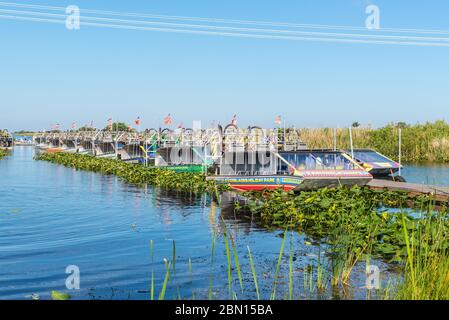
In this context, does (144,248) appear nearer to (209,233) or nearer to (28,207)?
(209,233)

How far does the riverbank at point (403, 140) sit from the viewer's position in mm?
51312

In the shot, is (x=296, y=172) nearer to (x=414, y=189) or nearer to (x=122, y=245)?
(x=414, y=189)

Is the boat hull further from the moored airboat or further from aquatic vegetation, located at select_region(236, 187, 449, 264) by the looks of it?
aquatic vegetation, located at select_region(236, 187, 449, 264)

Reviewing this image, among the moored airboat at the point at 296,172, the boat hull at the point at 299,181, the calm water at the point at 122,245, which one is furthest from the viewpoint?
the moored airboat at the point at 296,172

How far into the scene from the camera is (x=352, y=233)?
9172 millimetres

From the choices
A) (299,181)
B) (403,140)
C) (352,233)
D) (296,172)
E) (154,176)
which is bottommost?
(154,176)

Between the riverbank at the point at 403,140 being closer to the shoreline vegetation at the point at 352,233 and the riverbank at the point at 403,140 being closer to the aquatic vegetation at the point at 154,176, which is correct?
the aquatic vegetation at the point at 154,176

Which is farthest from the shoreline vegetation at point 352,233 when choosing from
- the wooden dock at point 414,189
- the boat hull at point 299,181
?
the wooden dock at point 414,189

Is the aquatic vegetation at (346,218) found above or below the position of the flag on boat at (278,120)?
below

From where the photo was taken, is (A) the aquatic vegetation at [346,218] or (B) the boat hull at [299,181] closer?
(A) the aquatic vegetation at [346,218]

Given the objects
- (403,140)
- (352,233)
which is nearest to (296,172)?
(352,233)

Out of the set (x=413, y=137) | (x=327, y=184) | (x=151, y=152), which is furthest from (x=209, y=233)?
(x=413, y=137)

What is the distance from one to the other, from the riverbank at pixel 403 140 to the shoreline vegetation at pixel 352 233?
26.6 meters

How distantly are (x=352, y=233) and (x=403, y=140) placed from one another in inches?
1857
